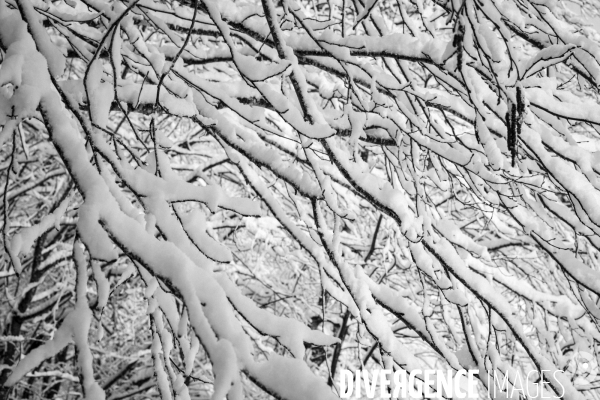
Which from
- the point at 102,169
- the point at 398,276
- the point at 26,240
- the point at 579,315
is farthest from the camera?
the point at 398,276

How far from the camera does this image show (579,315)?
6.40 feet

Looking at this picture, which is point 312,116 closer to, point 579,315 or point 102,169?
point 102,169

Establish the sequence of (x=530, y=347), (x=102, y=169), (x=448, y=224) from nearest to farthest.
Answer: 1. (x=102, y=169)
2. (x=530, y=347)
3. (x=448, y=224)

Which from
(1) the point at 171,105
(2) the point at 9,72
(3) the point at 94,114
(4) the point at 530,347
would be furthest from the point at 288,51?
(4) the point at 530,347

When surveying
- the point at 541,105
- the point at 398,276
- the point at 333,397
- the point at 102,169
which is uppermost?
the point at 398,276

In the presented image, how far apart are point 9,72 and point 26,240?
404mm

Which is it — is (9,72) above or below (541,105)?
below

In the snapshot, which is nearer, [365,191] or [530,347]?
[365,191]

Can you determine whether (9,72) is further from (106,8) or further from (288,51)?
(288,51)

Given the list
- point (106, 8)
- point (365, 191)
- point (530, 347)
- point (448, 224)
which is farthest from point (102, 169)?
point (530, 347)

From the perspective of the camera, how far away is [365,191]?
1425 millimetres

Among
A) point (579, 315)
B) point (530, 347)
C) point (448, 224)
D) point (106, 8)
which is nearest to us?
point (106, 8)

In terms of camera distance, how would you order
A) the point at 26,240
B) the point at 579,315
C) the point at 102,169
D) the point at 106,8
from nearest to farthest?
the point at 26,240, the point at 102,169, the point at 106,8, the point at 579,315

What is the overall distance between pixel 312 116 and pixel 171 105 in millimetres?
439
